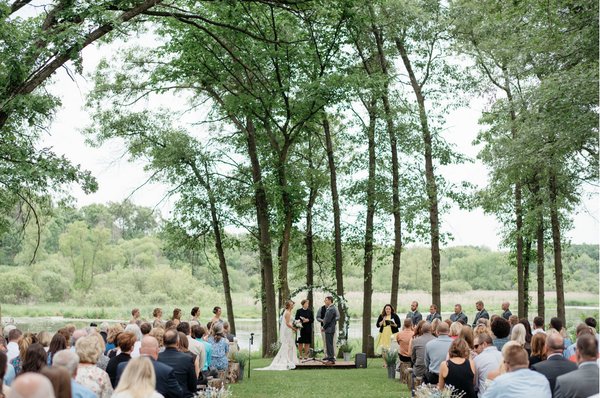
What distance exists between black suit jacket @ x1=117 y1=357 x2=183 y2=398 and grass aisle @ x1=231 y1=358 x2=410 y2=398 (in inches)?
304

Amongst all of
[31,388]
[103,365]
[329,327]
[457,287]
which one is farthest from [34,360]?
[457,287]

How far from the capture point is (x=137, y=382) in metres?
6.00

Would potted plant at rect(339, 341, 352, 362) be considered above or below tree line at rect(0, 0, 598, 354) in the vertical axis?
below

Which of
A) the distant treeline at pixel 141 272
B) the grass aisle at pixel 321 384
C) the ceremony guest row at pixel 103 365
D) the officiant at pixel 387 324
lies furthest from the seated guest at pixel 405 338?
the distant treeline at pixel 141 272

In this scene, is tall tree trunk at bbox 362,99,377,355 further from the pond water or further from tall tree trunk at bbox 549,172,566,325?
the pond water

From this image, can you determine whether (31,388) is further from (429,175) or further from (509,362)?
(429,175)

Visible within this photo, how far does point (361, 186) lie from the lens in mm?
29719

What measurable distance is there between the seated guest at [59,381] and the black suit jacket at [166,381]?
3.07 meters

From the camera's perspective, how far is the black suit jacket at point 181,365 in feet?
29.1

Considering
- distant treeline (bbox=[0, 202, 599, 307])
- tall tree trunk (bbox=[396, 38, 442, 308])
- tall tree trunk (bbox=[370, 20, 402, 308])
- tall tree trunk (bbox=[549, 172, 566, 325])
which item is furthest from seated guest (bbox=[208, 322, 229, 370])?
distant treeline (bbox=[0, 202, 599, 307])

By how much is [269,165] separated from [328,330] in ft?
32.5

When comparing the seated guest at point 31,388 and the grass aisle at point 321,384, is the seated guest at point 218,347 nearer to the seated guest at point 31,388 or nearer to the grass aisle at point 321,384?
the grass aisle at point 321,384

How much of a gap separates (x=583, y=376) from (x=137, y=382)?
376 centimetres

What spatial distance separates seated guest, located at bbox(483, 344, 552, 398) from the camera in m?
6.77
